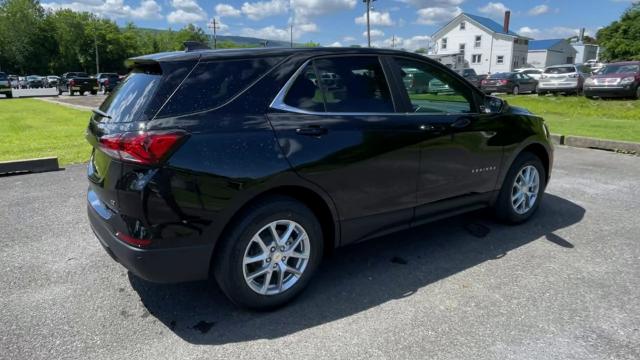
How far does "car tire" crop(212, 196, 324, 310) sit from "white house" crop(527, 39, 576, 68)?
70.5m

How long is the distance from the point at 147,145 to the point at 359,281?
1899mm

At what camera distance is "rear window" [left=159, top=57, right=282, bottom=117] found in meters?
2.74

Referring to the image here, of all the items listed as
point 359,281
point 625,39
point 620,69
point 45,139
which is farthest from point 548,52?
point 359,281

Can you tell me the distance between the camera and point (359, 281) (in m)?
3.54

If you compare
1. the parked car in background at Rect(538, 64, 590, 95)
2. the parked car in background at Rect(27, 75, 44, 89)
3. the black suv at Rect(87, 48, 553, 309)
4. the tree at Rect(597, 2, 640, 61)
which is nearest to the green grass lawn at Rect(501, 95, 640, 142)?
the parked car in background at Rect(538, 64, 590, 95)

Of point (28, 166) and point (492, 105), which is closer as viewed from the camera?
point (492, 105)

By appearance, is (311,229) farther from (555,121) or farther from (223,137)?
(555,121)

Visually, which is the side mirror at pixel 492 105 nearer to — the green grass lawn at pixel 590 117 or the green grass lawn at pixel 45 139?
the green grass lawn at pixel 590 117

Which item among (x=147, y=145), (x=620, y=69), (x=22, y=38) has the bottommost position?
(x=147, y=145)

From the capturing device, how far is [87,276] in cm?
361

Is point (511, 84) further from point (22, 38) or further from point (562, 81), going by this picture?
point (22, 38)

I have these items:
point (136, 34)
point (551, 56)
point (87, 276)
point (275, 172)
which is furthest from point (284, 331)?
point (136, 34)

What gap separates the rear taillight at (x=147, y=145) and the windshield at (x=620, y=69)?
19765 mm

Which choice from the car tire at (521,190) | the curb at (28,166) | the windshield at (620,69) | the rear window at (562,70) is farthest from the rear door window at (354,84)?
the rear window at (562,70)
